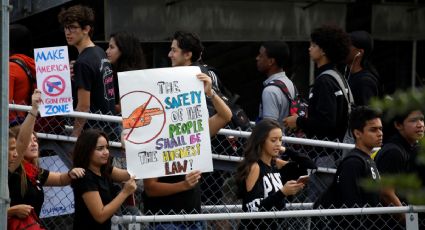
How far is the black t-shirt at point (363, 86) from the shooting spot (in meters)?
8.28

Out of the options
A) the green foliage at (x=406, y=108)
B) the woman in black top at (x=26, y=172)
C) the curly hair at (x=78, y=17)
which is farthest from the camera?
the curly hair at (x=78, y=17)

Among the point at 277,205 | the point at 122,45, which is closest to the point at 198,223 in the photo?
the point at 277,205

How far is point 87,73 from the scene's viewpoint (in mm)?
7535

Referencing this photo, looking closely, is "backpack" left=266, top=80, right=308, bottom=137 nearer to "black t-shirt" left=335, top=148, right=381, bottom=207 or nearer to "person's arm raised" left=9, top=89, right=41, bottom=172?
"black t-shirt" left=335, top=148, right=381, bottom=207

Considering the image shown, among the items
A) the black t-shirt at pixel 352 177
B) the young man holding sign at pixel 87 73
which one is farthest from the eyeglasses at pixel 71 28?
the black t-shirt at pixel 352 177

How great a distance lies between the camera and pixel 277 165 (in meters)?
6.88

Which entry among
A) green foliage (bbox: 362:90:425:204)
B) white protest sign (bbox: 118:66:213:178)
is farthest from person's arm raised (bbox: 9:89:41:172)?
green foliage (bbox: 362:90:425:204)

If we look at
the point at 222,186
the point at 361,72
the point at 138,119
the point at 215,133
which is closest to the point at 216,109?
the point at 215,133

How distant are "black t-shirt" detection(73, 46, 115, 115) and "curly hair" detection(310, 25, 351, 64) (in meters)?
1.76

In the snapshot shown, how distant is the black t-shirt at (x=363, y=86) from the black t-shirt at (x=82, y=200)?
2811mm

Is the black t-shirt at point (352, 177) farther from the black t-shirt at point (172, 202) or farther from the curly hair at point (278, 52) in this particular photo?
the curly hair at point (278, 52)

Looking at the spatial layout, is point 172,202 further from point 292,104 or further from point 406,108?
point 406,108

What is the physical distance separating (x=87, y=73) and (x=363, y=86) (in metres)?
2.42

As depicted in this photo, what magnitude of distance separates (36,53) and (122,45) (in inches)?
45.8
